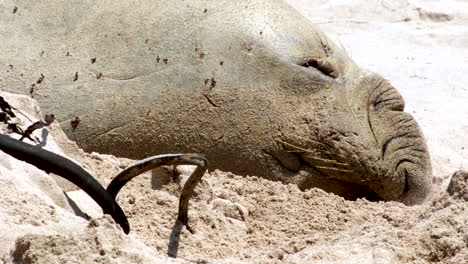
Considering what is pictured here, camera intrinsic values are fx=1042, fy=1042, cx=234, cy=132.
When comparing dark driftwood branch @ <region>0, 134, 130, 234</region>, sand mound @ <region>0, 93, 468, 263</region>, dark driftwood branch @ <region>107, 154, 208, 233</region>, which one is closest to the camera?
sand mound @ <region>0, 93, 468, 263</region>

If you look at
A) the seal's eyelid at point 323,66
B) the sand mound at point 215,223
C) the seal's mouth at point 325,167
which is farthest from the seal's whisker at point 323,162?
the seal's eyelid at point 323,66

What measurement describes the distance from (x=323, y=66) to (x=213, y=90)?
19.1 inches

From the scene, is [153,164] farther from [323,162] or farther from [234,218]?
[323,162]

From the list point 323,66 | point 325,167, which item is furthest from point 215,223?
point 323,66

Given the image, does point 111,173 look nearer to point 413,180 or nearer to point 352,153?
point 352,153

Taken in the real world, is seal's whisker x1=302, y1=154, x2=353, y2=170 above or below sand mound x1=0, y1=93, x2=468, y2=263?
below

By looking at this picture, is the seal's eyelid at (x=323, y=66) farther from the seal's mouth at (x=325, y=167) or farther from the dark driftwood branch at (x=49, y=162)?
the dark driftwood branch at (x=49, y=162)

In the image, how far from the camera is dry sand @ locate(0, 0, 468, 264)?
8.35 feet

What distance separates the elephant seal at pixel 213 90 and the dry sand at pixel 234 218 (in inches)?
6.0

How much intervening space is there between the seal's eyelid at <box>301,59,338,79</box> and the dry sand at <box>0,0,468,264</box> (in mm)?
532

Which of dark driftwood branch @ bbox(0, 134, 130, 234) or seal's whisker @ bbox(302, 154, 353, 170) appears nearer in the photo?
dark driftwood branch @ bbox(0, 134, 130, 234)

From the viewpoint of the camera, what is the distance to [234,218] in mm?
3701

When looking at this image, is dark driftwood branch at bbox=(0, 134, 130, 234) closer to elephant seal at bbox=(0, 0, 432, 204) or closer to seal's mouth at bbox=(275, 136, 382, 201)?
elephant seal at bbox=(0, 0, 432, 204)

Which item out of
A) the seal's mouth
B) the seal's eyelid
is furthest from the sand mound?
the seal's eyelid
